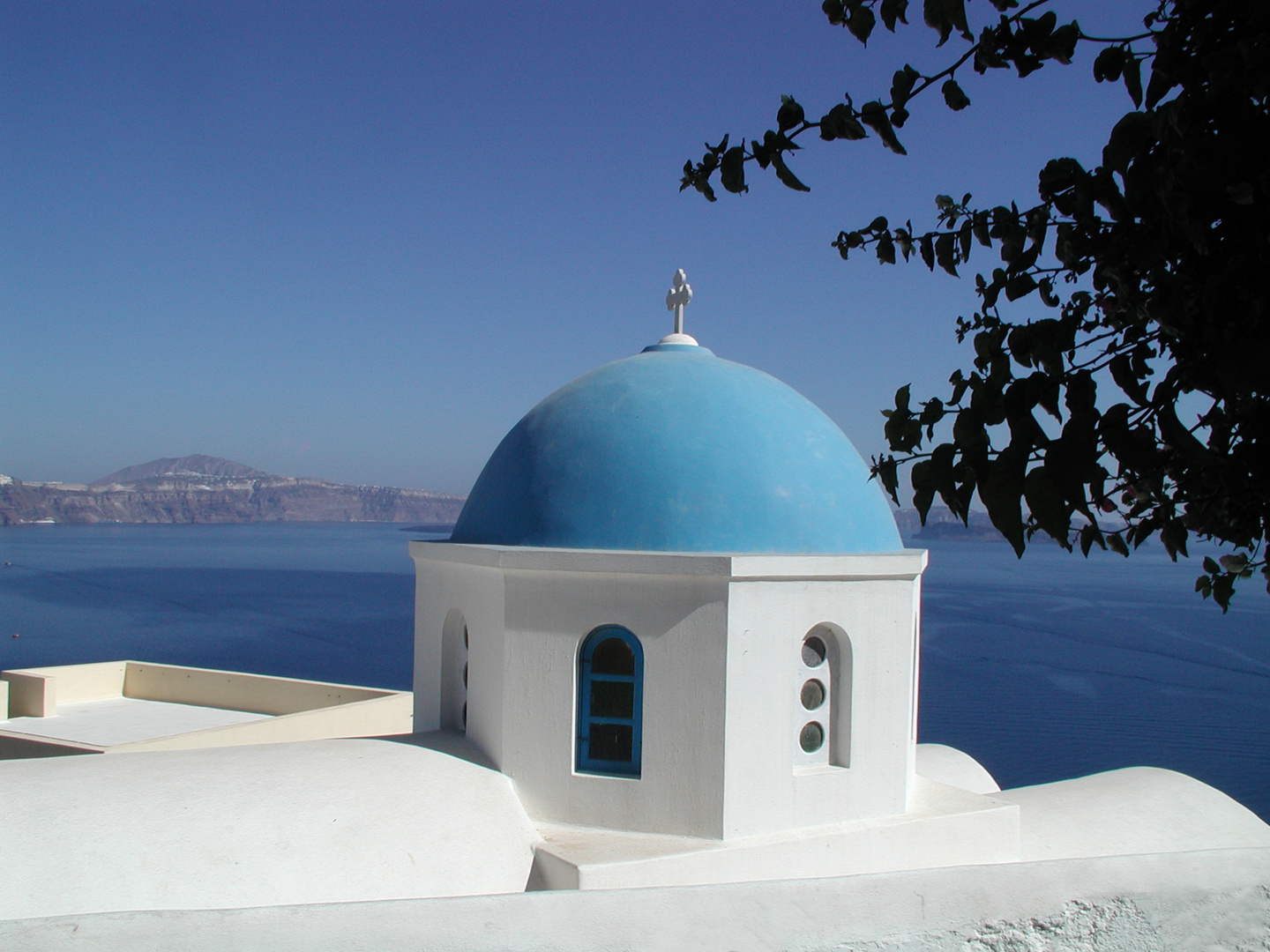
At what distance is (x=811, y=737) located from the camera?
6863mm

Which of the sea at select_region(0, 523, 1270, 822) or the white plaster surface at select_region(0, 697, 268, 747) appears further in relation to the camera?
the sea at select_region(0, 523, 1270, 822)

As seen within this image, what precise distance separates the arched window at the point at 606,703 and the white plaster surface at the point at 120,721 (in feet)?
28.3

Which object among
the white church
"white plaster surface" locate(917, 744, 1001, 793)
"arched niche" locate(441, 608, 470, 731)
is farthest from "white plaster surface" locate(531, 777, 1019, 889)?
"white plaster surface" locate(917, 744, 1001, 793)

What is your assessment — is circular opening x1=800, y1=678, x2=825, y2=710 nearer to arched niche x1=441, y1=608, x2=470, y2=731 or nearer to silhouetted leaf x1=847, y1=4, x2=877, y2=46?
arched niche x1=441, y1=608, x2=470, y2=731

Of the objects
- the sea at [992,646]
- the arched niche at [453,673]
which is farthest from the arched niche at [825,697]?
the sea at [992,646]

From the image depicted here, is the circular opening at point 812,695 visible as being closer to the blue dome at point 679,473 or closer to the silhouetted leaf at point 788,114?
the blue dome at point 679,473

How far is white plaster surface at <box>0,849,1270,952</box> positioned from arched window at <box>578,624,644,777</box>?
2.64 m

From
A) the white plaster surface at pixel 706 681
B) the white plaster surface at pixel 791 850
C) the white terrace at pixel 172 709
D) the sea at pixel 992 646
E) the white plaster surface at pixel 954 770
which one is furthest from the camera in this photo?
the sea at pixel 992 646

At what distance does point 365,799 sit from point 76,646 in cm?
4373

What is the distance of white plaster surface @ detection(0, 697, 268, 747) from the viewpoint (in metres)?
13.4

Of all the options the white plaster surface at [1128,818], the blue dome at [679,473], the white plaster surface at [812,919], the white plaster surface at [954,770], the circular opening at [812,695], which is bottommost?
the white plaster surface at [954,770]

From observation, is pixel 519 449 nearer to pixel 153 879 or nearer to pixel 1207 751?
pixel 153 879

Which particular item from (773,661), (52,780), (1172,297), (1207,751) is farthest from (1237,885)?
(1207,751)

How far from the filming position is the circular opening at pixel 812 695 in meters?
6.87
